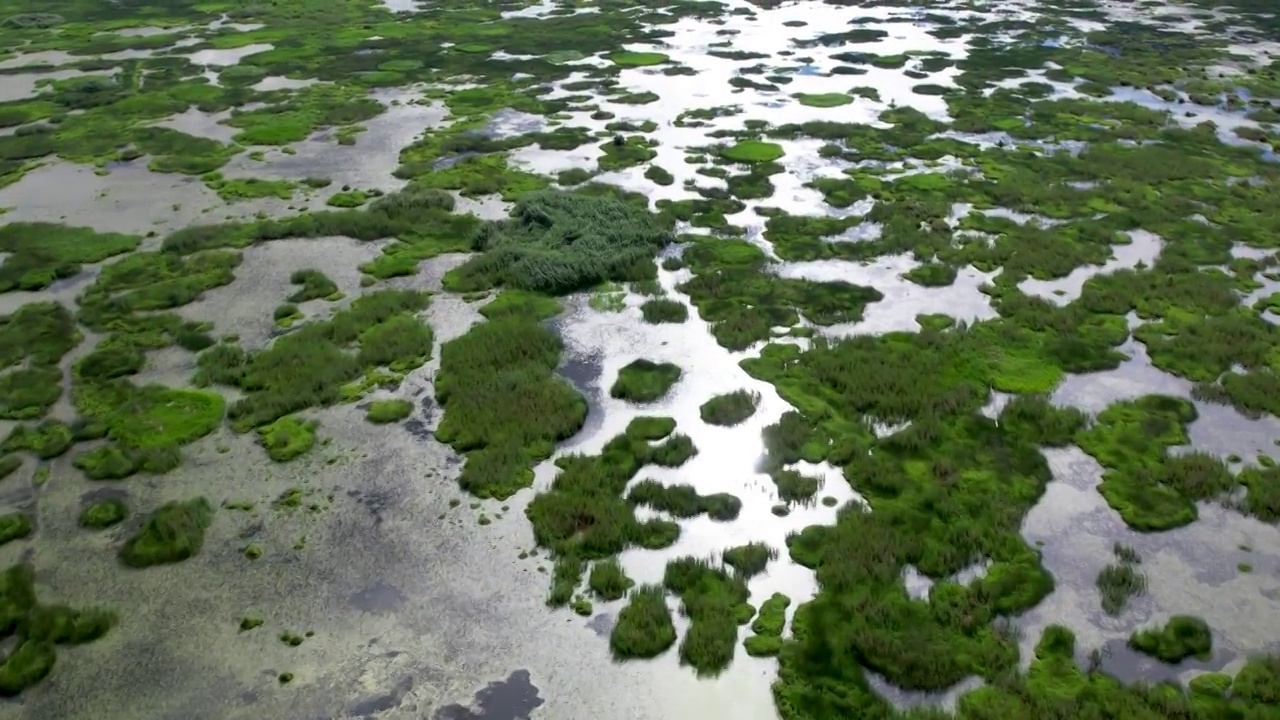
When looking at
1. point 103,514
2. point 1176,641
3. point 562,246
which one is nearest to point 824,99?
point 562,246

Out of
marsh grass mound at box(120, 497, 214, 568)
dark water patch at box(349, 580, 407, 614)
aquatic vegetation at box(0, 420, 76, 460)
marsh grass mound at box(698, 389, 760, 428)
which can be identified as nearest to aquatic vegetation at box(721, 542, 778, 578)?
marsh grass mound at box(698, 389, 760, 428)

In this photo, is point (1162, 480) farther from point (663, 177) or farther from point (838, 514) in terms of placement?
point (663, 177)

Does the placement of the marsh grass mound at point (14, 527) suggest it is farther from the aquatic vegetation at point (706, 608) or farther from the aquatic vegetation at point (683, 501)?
the aquatic vegetation at point (706, 608)

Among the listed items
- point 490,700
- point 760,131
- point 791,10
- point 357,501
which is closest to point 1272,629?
point 490,700

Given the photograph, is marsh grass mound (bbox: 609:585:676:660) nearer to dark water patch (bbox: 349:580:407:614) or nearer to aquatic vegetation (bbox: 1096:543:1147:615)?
dark water patch (bbox: 349:580:407:614)

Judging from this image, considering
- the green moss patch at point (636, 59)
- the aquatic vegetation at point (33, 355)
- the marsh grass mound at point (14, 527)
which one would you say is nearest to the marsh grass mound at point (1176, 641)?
the marsh grass mound at point (14, 527)

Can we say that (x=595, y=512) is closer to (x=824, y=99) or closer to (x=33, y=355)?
(x=33, y=355)
